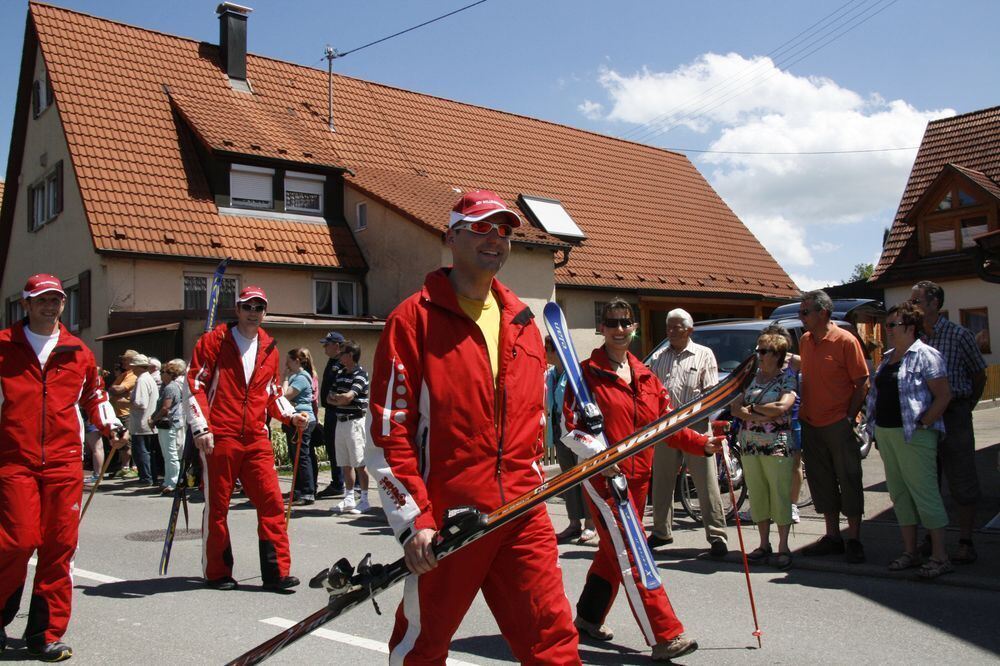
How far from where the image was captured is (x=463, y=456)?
3.42m

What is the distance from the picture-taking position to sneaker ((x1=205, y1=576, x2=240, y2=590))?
7.05 metres

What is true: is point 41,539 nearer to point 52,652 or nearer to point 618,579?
point 52,652

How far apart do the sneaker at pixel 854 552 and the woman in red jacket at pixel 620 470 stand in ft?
8.70

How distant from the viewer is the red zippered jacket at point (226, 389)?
Result: 6898 mm

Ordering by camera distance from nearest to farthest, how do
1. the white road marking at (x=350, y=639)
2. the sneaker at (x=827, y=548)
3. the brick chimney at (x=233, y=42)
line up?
the white road marking at (x=350, y=639), the sneaker at (x=827, y=548), the brick chimney at (x=233, y=42)

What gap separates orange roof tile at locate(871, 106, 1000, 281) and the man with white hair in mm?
23795

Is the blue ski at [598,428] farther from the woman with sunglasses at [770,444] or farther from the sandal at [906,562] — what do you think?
the sandal at [906,562]

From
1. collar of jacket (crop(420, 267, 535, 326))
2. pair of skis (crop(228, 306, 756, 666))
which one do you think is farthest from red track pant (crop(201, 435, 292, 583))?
collar of jacket (crop(420, 267, 535, 326))

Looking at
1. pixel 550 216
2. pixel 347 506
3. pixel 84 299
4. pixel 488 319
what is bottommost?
pixel 347 506

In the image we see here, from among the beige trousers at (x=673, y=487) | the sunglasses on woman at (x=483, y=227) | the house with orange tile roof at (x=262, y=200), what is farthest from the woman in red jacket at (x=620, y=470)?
the house with orange tile roof at (x=262, y=200)

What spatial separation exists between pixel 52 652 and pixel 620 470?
10.7 feet

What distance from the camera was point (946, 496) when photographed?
991 centimetres

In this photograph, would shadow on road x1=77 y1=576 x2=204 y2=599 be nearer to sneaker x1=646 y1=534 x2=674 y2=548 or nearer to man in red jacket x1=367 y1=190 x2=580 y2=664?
sneaker x1=646 y1=534 x2=674 y2=548

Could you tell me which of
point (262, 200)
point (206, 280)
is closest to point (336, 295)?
point (262, 200)
